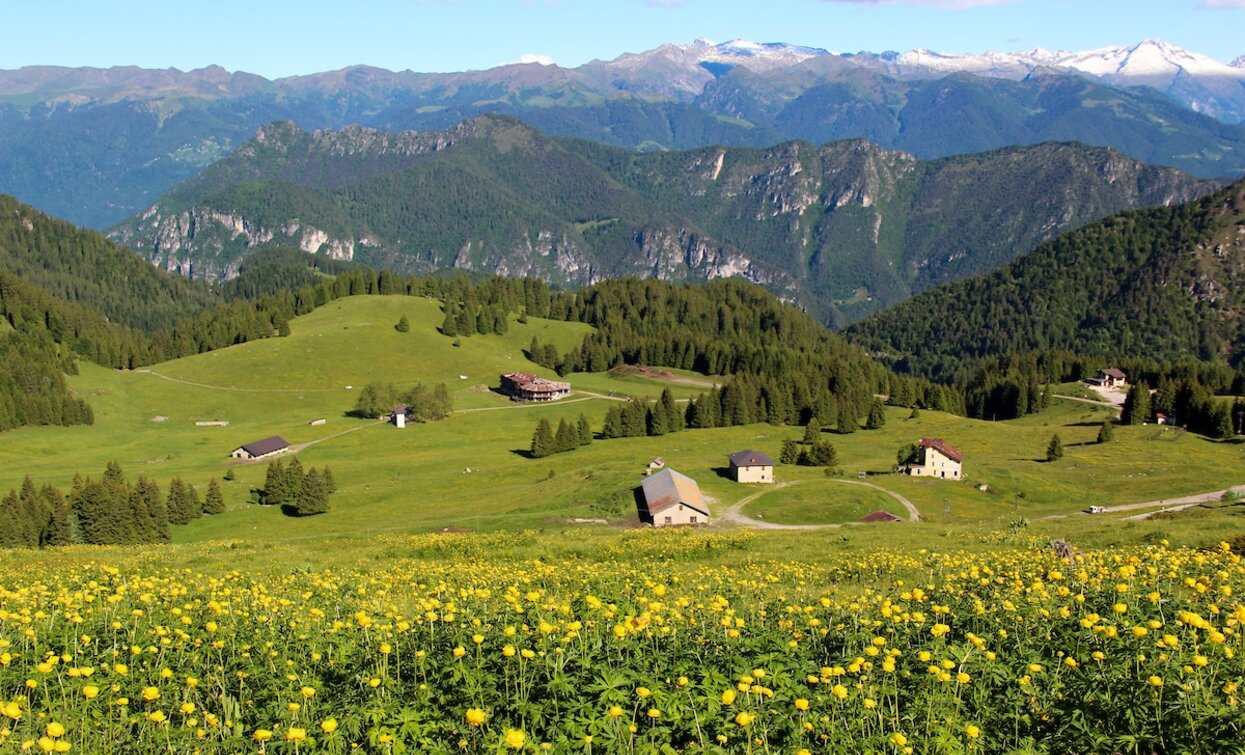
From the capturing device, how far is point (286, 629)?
56.0 feet

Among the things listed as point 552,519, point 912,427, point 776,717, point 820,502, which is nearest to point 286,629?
point 776,717

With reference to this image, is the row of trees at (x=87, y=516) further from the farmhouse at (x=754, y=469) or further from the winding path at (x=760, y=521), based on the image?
the farmhouse at (x=754, y=469)

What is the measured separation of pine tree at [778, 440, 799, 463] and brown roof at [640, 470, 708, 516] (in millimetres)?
33081

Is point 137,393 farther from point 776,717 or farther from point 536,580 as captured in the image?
point 776,717

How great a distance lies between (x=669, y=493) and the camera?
89750 mm

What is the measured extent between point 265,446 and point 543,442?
45.2m

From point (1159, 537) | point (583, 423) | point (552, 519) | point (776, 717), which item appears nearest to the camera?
point (776, 717)

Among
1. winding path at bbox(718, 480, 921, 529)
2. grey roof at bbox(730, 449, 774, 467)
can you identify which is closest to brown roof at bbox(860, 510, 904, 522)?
winding path at bbox(718, 480, 921, 529)

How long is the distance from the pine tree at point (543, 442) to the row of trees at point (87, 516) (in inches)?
2065

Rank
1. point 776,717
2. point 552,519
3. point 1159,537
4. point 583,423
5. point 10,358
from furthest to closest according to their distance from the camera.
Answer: point 10,358 → point 583,423 → point 552,519 → point 1159,537 → point 776,717

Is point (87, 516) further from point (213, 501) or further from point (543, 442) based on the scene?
point (543, 442)

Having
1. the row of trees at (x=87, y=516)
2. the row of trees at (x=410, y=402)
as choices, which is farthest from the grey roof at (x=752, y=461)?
the row of trees at (x=410, y=402)

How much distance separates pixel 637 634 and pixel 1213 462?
136 meters

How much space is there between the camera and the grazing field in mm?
11172
